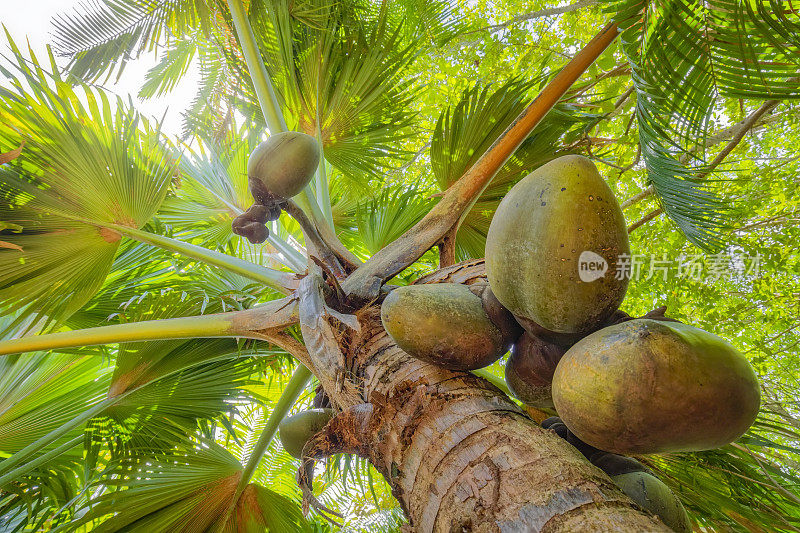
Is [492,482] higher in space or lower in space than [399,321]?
lower

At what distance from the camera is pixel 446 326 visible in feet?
3.14

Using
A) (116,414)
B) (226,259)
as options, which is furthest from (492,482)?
(116,414)

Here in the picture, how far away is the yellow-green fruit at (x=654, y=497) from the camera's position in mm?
868

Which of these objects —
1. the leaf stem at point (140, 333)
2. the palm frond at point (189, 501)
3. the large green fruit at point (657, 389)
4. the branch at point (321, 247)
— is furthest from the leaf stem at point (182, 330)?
the large green fruit at point (657, 389)

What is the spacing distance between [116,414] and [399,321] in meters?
2.22

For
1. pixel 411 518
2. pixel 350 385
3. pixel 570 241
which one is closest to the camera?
pixel 570 241

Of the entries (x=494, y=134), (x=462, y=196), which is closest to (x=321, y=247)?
(x=462, y=196)

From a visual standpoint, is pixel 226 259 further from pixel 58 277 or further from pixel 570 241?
pixel 570 241

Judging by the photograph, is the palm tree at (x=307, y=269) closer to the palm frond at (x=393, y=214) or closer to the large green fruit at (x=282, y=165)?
the palm frond at (x=393, y=214)

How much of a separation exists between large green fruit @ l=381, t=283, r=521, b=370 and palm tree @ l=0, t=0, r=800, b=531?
10 cm

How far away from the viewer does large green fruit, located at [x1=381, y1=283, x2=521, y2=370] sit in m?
0.96

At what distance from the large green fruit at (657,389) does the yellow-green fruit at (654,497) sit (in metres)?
0.18

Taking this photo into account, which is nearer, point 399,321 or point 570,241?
Result: point 570,241

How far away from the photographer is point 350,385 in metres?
1.16
